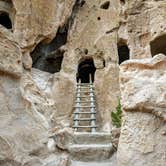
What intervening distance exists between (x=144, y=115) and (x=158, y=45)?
3813 mm

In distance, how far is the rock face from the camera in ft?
7.20

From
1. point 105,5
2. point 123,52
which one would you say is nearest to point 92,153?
point 123,52

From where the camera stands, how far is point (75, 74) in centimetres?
829

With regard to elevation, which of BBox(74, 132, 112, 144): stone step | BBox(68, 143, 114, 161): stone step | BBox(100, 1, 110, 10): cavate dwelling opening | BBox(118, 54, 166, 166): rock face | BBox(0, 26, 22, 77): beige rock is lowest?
BBox(68, 143, 114, 161): stone step

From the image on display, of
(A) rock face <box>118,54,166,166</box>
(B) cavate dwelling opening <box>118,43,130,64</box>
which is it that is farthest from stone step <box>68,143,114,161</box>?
(B) cavate dwelling opening <box>118,43,130,64</box>

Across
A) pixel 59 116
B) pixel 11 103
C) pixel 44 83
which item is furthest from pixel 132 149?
pixel 44 83

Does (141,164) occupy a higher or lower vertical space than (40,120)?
lower

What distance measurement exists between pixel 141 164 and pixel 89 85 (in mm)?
5710

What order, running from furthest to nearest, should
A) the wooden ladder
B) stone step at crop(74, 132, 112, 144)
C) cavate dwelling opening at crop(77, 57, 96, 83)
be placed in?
cavate dwelling opening at crop(77, 57, 96, 83), the wooden ladder, stone step at crop(74, 132, 112, 144)

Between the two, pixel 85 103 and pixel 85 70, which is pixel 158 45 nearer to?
pixel 85 103

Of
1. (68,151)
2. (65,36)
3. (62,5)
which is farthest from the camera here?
(65,36)

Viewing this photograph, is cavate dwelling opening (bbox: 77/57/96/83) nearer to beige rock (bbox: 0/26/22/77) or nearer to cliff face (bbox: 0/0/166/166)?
cliff face (bbox: 0/0/166/166)

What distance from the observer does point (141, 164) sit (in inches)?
85.8

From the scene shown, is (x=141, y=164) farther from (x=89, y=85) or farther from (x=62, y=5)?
(x=62, y=5)
